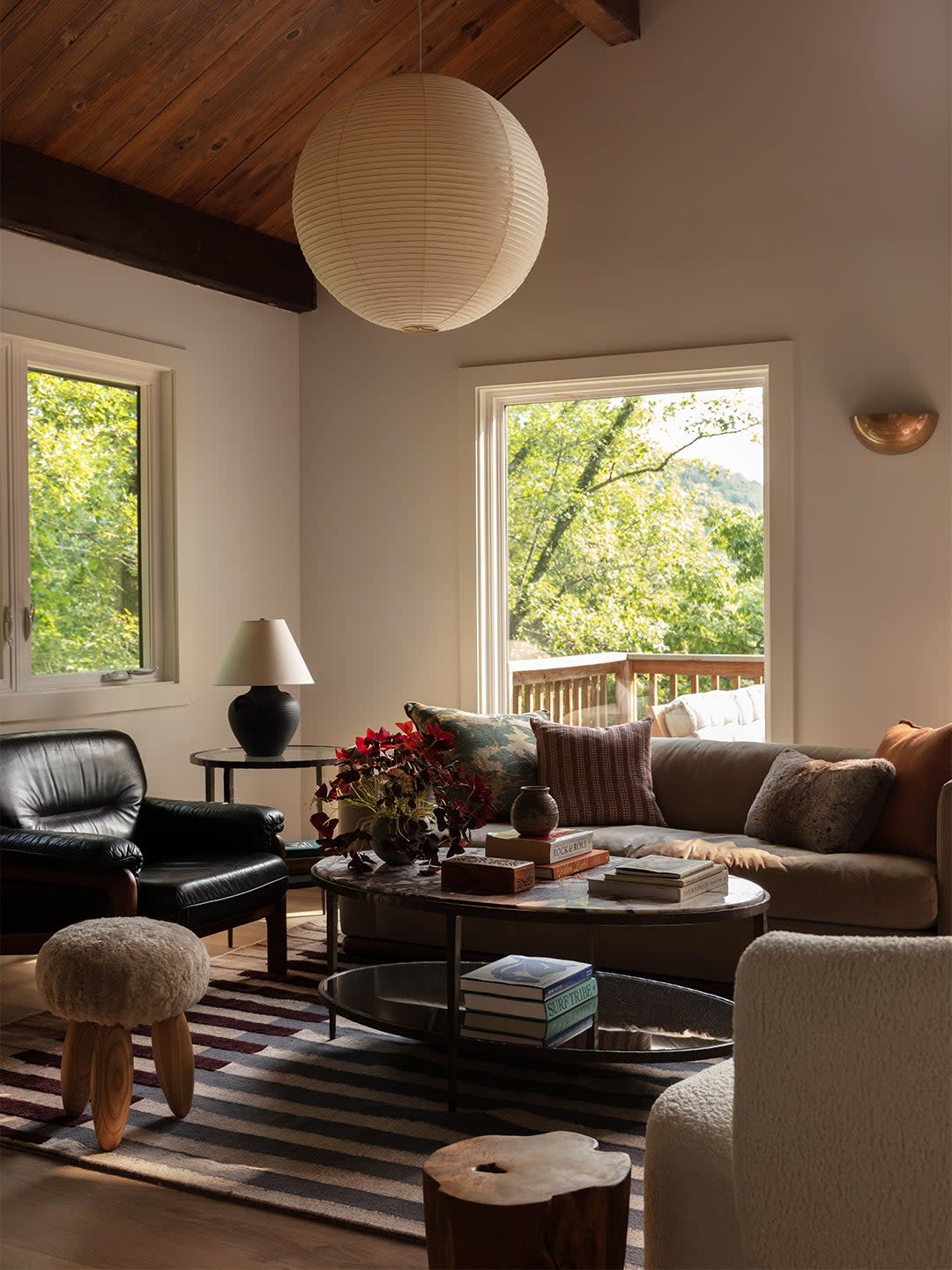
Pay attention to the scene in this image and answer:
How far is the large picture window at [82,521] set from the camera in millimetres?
4648

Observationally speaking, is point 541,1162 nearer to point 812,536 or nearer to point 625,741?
point 625,741

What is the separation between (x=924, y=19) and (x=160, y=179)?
294cm

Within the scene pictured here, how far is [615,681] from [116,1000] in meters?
3.12

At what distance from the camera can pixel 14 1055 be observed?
350cm

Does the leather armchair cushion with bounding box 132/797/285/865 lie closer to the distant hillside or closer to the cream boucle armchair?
the distant hillside

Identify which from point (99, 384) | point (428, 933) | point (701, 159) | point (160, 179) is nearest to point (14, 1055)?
point (428, 933)

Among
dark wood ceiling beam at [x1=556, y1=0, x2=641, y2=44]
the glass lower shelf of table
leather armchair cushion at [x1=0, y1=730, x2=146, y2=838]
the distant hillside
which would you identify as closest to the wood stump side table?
the glass lower shelf of table

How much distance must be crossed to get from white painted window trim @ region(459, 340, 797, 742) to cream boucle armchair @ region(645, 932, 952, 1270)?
3.83 m

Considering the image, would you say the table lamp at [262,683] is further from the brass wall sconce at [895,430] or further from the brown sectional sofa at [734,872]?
the brass wall sconce at [895,430]

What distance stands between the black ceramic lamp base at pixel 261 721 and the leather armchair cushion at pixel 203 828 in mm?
573

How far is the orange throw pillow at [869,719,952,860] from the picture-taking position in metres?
3.95

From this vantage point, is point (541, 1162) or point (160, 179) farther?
point (160, 179)

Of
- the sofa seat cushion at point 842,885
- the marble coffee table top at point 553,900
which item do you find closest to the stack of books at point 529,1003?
the marble coffee table top at point 553,900

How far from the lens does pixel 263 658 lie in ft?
16.6
